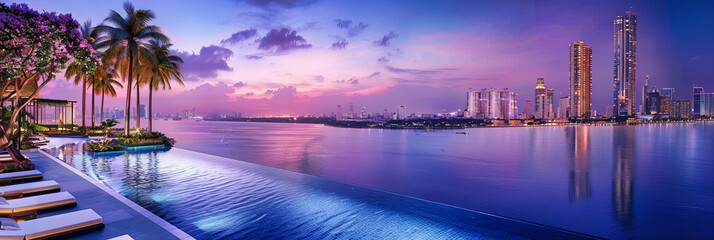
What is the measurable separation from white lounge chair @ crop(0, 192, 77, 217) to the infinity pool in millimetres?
1614

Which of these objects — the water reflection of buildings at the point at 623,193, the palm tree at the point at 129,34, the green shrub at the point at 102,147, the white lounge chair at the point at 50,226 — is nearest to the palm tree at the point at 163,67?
the palm tree at the point at 129,34

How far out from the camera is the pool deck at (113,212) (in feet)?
17.3

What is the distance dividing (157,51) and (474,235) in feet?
82.1

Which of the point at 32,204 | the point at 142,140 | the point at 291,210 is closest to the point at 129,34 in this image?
the point at 142,140

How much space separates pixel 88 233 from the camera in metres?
5.23

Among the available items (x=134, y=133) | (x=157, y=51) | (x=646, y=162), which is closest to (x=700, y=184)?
(x=646, y=162)

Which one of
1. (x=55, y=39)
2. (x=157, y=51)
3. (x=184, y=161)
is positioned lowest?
(x=184, y=161)

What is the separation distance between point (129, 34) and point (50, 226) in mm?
18838

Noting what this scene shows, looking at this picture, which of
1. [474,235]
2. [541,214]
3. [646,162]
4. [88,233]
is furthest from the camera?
[646,162]

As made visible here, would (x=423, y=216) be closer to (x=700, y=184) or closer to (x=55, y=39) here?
(x=55, y=39)

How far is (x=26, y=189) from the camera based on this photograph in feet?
24.2

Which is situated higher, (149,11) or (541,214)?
(149,11)

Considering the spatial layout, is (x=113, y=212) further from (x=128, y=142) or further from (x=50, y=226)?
(x=128, y=142)

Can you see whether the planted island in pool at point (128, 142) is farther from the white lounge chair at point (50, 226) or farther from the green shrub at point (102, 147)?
the white lounge chair at point (50, 226)
